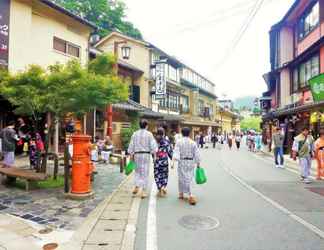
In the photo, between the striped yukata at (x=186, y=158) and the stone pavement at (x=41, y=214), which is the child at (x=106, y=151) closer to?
the stone pavement at (x=41, y=214)

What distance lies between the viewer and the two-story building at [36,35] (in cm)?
1180

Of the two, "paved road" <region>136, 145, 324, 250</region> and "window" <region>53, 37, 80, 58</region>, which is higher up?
"window" <region>53, 37, 80, 58</region>

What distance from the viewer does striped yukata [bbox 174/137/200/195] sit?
22.8ft

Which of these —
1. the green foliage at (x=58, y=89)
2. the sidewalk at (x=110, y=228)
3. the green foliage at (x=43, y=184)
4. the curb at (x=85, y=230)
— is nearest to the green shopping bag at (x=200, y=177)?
the sidewalk at (x=110, y=228)

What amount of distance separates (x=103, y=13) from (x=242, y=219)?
31569mm

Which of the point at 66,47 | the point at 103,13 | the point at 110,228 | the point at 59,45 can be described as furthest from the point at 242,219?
the point at 103,13

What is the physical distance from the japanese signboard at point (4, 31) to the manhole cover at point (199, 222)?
32.2 ft

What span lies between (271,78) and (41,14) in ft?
74.8

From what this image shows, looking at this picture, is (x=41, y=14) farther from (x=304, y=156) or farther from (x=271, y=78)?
(x=271, y=78)

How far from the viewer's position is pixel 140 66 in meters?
27.8

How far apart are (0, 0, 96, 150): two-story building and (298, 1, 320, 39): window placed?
13.9 meters

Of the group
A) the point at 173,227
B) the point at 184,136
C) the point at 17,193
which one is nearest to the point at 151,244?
the point at 173,227

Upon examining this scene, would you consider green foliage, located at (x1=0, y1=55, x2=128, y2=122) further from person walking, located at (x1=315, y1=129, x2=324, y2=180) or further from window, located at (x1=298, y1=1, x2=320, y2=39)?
window, located at (x1=298, y1=1, x2=320, y2=39)

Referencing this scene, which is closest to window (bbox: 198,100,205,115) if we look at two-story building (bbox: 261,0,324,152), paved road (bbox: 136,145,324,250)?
two-story building (bbox: 261,0,324,152)
